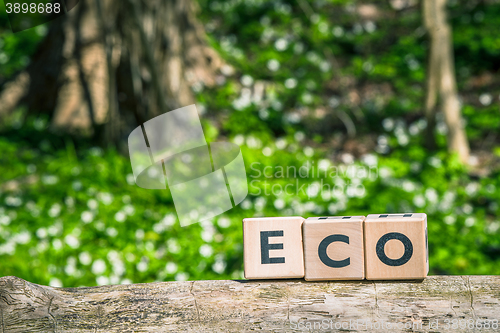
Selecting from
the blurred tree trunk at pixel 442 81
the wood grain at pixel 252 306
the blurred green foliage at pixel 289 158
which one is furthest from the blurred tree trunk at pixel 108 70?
the wood grain at pixel 252 306

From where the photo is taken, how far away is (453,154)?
3.43 m

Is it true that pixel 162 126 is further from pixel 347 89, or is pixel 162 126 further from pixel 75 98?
pixel 347 89

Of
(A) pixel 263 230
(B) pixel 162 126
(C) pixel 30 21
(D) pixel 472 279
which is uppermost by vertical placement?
(C) pixel 30 21

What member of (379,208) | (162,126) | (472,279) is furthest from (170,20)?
(472,279)

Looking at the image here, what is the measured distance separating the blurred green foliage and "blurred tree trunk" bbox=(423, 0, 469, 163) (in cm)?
17

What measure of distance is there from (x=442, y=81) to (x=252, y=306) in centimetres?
274

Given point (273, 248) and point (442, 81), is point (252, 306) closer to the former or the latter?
point (273, 248)

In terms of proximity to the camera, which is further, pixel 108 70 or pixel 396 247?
pixel 108 70

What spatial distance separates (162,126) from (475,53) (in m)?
3.18

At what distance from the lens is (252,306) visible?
50.4 inches

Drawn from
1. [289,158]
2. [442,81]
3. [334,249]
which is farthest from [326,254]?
[442,81]

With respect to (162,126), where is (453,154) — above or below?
below

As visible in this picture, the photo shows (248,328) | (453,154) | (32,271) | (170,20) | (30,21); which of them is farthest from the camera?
(30,21)

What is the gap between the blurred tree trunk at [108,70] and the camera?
3631 millimetres
